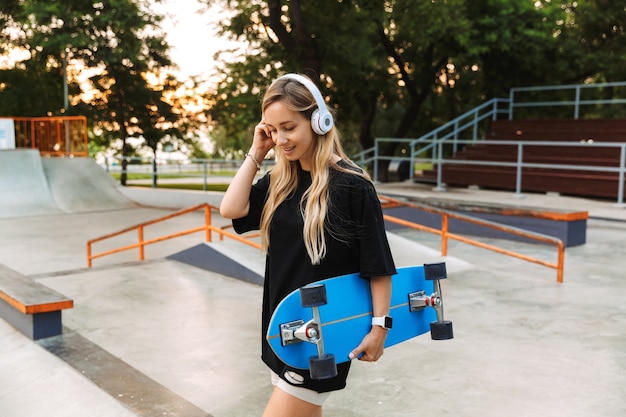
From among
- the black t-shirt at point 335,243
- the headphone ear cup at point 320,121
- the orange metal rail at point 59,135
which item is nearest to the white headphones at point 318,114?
the headphone ear cup at point 320,121

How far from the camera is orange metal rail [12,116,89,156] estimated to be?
20578 millimetres

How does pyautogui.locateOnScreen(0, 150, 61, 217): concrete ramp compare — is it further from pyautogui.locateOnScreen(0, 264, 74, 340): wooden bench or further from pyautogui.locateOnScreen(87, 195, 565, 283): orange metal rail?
pyautogui.locateOnScreen(0, 264, 74, 340): wooden bench

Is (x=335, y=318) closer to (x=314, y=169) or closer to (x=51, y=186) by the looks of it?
(x=314, y=169)

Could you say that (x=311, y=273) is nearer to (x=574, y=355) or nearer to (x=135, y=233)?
(x=574, y=355)

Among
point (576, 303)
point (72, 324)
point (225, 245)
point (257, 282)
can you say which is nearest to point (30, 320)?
point (72, 324)

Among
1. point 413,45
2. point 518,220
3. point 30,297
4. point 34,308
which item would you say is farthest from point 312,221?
point 413,45

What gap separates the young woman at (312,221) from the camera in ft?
6.77

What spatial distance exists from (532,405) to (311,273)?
234 centimetres

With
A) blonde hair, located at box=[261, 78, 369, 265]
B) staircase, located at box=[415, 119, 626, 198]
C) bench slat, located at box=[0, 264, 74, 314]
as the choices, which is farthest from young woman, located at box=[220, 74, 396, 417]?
staircase, located at box=[415, 119, 626, 198]

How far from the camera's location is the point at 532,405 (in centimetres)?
380

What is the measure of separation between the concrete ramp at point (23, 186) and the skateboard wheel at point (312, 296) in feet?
51.5

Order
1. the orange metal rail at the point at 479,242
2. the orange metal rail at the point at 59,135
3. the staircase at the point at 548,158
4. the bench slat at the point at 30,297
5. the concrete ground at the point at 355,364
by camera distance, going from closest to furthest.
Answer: the concrete ground at the point at 355,364, the bench slat at the point at 30,297, the orange metal rail at the point at 479,242, the staircase at the point at 548,158, the orange metal rail at the point at 59,135

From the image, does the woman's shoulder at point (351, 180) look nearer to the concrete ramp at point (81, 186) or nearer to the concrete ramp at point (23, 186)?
the concrete ramp at point (23, 186)

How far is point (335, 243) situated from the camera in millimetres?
2102
